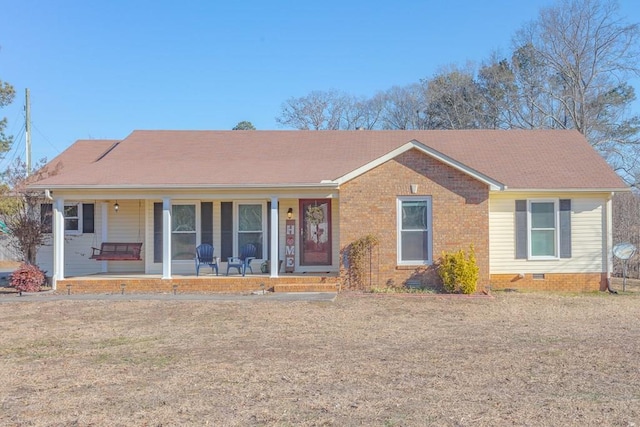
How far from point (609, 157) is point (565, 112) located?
3558mm

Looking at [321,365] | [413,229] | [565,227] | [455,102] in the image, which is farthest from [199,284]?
[455,102]

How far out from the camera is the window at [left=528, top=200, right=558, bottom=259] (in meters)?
15.5

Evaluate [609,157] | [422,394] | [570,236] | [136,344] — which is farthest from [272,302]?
[609,157]

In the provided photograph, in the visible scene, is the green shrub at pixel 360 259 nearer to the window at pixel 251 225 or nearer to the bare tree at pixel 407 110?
the window at pixel 251 225

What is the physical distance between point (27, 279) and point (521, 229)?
13.2 m

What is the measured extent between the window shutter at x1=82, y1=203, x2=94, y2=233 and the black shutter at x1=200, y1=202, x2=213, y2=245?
353 cm

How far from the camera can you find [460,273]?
45.9 feet

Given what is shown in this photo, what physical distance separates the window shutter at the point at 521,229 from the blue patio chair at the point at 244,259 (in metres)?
7.32

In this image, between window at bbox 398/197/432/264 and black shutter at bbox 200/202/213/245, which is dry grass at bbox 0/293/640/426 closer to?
window at bbox 398/197/432/264

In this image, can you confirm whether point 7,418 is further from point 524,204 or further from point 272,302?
point 524,204

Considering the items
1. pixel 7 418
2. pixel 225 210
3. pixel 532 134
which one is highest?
pixel 532 134

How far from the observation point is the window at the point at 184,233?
16750mm

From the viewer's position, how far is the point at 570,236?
50.8 feet

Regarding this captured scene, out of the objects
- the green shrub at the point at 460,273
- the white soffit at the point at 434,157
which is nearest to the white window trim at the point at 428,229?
the green shrub at the point at 460,273
